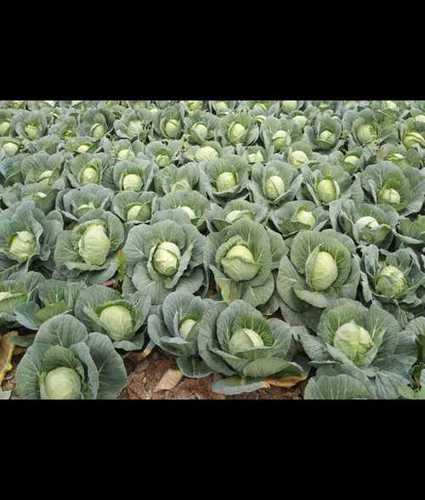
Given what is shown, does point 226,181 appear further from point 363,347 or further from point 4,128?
point 4,128

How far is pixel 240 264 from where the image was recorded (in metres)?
3.18

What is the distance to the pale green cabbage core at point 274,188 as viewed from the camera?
4.20 metres

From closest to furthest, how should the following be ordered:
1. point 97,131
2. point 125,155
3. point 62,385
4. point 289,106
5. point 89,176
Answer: point 62,385
point 89,176
point 125,155
point 97,131
point 289,106

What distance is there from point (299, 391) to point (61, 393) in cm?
131

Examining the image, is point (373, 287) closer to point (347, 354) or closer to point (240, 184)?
point (347, 354)

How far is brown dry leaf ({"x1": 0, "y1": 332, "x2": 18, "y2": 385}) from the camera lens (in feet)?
10.2

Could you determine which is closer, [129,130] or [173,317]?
[173,317]

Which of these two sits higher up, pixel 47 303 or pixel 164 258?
pixel 164 258

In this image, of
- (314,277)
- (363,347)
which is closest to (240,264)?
(314,277)

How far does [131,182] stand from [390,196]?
214 centimetres

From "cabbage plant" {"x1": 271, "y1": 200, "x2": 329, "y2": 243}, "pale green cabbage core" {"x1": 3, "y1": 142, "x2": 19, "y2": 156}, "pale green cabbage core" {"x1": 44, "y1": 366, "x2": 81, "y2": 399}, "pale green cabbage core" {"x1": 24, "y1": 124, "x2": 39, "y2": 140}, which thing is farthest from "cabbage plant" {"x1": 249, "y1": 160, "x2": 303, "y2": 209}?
"pale green cabbage core" {"x1": 24, "y1": 124, "x2": 39, "y2": 140}

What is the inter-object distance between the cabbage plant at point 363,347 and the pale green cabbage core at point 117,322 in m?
1.02

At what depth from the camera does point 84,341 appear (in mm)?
2844

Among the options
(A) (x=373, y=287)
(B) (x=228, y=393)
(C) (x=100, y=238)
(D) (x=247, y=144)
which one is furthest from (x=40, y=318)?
(D) (x=247, y=144)
